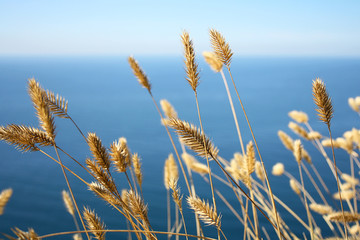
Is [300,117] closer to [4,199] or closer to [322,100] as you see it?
[322,100]

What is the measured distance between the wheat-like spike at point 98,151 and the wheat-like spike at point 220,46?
0.53m

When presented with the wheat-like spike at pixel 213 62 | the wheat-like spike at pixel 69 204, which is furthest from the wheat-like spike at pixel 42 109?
the wheat-like spike at pixel 213 62

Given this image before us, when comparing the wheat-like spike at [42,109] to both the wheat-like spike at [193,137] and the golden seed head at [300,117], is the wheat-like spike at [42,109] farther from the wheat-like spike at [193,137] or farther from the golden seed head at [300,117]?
the golden seed head at [300,117]

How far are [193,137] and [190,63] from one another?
0.26m

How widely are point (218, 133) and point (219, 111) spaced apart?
3490mm

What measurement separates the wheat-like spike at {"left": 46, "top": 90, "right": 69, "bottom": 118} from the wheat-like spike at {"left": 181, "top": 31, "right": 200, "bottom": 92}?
44cm

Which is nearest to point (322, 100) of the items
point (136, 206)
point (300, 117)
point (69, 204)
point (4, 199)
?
point (136, 206)

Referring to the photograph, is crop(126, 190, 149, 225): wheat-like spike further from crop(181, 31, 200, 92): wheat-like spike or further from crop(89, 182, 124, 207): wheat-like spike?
crop(181, 31, 200, 92): wheat-like spike

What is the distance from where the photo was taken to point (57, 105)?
3.34 ft

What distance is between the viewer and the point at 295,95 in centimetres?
1784

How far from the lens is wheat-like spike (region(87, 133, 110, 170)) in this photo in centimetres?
86

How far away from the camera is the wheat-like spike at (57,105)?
3.29 feet

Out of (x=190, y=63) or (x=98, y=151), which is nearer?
(x=98, y=151)

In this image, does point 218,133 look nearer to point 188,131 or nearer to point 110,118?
point 110,118
